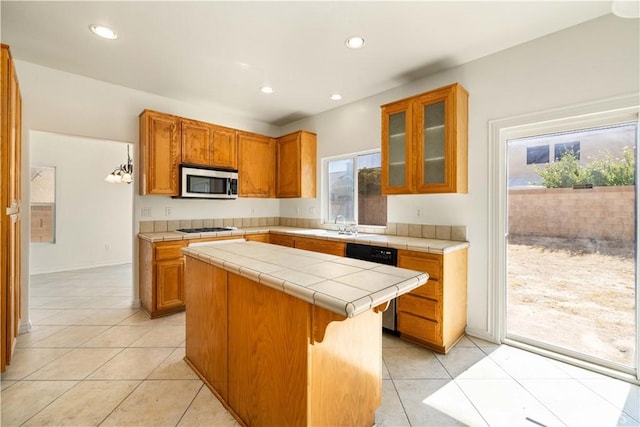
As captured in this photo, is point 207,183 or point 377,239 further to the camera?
point 207,183

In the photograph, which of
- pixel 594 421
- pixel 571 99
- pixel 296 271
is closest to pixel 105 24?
pixel 296 271

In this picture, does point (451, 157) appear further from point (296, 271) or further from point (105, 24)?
point (105, 24)

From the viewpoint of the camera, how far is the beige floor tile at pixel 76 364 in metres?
2.05

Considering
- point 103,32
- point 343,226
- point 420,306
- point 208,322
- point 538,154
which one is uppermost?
point 103,32

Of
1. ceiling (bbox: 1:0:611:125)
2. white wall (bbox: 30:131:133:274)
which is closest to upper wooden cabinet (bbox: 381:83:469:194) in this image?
ceiling (bbox: 1:0:611:125)

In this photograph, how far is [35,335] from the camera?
2.67 meters

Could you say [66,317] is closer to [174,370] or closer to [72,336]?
[72,336]

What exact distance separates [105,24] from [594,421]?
13.8 ft

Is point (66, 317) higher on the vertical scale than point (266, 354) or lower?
lower

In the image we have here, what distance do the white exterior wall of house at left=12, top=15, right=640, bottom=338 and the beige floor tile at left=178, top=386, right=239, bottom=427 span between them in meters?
2.28

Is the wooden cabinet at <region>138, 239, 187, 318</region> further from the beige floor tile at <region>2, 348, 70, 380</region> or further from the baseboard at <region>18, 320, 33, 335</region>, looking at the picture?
the baseboard at <region>18, 320, 33, 335</region>

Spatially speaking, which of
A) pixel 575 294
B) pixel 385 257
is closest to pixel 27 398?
pixel 385 257

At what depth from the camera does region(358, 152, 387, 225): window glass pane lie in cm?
359

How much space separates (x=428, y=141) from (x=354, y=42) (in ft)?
3.67
